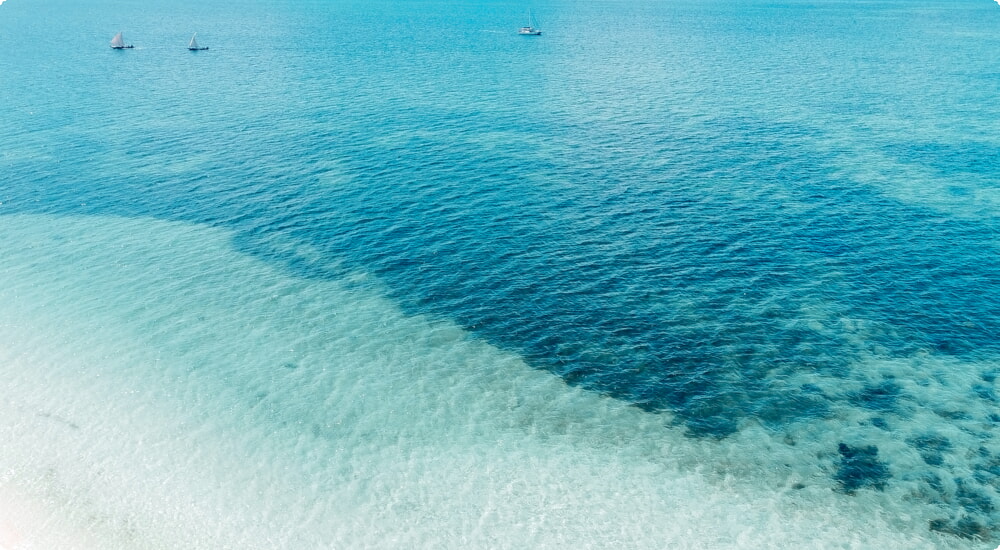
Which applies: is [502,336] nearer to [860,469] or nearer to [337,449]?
[337,449]

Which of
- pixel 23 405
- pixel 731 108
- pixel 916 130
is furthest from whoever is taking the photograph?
pixel 731 108

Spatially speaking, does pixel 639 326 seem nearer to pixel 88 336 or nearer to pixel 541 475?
pixel 541 475

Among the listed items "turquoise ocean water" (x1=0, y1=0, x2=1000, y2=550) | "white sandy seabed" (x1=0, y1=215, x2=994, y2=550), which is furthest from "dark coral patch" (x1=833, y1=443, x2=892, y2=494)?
Answer: "white sandy seabed" (x1=0, y1=215, x2=994, y2=550)

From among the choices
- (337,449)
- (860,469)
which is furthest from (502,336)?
(860,469)

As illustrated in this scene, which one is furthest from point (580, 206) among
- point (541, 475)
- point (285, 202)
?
point (541, 475)

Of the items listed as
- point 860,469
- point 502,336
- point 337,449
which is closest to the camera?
point 860,469

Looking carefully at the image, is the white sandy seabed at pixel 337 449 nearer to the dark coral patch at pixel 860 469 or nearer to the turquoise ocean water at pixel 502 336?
the turquoise ocean water at pixel 502 336

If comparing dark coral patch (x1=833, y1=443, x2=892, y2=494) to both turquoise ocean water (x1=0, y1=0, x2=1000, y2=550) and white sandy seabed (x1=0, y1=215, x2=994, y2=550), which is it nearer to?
turquoise ocean water (x1=0, y1=0, x2=1000, y2=550)
